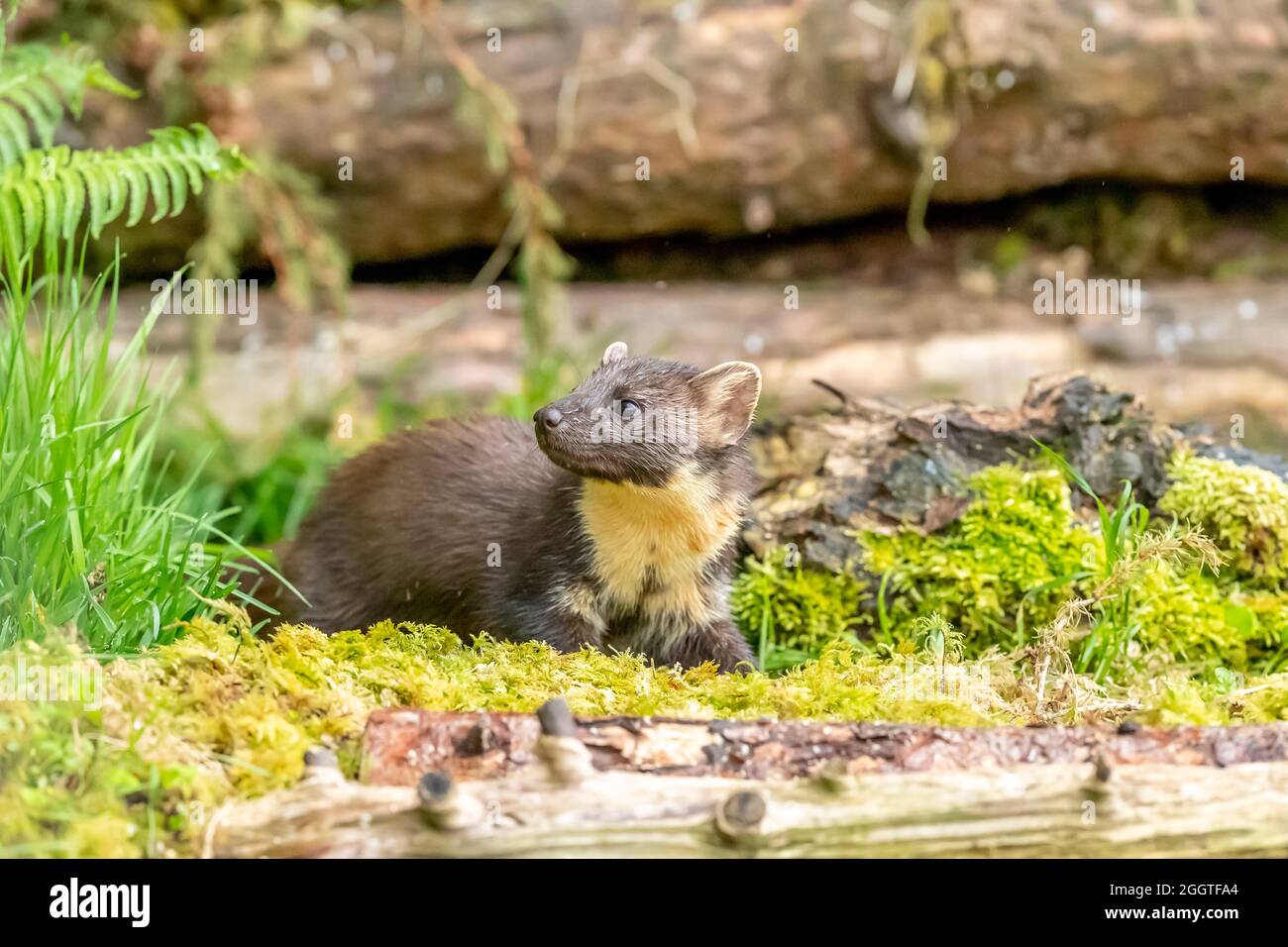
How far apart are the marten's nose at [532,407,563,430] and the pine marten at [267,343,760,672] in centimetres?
1

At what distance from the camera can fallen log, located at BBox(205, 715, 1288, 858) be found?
3453 mm

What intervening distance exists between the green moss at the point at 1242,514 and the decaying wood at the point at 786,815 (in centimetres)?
261

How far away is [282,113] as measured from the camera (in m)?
9.36

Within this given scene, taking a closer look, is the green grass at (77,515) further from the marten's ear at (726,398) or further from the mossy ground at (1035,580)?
the mossy ground at (1035,580)

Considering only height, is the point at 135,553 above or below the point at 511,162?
below

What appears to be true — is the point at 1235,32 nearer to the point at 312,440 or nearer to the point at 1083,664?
the point at 1083,664

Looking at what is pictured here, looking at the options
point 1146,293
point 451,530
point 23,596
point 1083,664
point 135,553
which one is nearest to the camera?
point 23,596

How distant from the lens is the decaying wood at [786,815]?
345 centimetres

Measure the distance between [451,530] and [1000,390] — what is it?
4.93m

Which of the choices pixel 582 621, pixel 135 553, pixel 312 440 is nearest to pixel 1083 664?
pixel 582 621

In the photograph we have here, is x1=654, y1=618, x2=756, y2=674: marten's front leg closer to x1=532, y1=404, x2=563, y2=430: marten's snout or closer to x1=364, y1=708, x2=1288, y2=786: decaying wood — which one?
x1=532, y1=404, x2=563, y2=430: marten's snout

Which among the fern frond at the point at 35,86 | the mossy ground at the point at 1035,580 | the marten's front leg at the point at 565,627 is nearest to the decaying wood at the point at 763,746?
the marten's front leg at the point at 565,627

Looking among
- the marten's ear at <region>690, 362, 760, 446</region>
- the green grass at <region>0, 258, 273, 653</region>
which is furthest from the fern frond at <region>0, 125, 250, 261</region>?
the marten's ear at <region>690, 362, 760, 446</region>

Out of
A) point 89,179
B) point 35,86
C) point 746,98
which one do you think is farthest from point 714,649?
point 746,98
